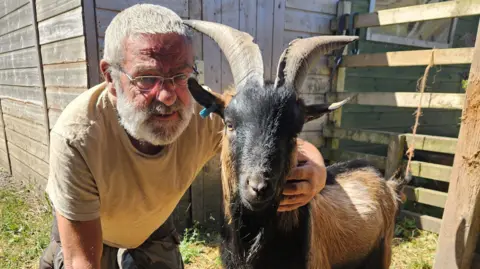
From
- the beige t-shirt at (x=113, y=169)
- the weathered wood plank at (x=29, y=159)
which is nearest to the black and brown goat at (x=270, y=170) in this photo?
the beige t-shirt at (x=113, y=169)

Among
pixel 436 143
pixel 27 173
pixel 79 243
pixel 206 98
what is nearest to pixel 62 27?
pixel 206 98

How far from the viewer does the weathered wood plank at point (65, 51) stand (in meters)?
3.77

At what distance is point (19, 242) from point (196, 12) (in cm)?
386

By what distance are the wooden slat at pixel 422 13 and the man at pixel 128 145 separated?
128 inches

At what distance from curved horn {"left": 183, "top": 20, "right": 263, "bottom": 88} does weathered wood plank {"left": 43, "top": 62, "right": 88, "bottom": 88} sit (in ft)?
6.64

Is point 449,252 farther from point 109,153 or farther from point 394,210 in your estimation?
point 109,153

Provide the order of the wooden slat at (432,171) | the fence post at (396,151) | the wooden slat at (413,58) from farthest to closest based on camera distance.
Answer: the fence post at (396,151) < the wooden slat at (432,171) < the wooden slat at (413,58)

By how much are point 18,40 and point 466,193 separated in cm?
691

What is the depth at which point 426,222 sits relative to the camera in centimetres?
484

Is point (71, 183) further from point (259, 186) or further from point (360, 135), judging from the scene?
point (360, 135)

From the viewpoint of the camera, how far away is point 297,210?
229 centimetres

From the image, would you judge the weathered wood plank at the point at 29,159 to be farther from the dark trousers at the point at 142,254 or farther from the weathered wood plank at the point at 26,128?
the dark trousers at the point at 142,254

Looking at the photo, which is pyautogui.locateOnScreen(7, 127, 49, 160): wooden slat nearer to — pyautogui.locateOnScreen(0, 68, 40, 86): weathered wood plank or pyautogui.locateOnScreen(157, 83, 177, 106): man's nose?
pyautogui.locateOnScreen(0, 68, 40, 86): weathered wood plank

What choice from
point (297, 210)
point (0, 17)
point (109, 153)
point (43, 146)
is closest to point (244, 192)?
point (297, 210)
